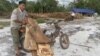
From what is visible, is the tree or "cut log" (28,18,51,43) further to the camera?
the tree

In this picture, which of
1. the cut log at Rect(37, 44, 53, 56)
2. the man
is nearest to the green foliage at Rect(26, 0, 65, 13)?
the man

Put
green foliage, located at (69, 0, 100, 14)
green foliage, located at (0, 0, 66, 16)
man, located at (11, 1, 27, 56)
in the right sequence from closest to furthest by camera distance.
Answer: man, located at (11, 1, 27, 56) < green foliage, located at (0, 0, 66, 16) < green foliage, located at (69, 0, 100, 14)

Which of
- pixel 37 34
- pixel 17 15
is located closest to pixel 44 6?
pixel 17 15

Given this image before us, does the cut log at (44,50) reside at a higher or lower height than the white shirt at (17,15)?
lower

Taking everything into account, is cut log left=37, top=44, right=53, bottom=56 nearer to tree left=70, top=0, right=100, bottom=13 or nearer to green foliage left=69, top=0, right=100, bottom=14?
green foliage left=69, top=0, right=100, bottom=14

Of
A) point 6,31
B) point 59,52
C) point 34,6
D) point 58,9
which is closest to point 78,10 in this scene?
point 58,9

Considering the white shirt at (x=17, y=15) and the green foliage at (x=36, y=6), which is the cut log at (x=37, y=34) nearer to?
the white shirt at (x=17, y=15)

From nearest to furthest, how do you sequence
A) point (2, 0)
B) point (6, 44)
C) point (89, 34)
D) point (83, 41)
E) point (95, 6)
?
point (6, 44), point (83, 41), point (89, 34), point (2, 0), point (95, 6)

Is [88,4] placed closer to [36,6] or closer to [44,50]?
[36,6]

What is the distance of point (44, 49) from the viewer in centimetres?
684

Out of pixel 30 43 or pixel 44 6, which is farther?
pixel 44 6

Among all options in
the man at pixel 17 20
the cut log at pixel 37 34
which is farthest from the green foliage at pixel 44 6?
the cut log at pixel 37 34

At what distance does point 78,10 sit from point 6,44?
16174mm

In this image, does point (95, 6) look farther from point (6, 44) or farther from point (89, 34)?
point (6, 44)
